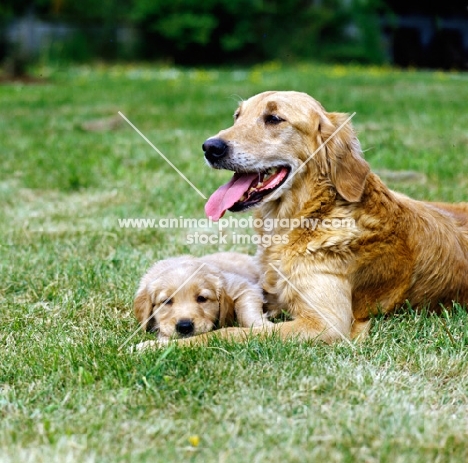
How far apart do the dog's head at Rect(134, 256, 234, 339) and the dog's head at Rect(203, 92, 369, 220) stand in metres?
0.41

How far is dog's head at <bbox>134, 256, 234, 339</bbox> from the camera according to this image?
13.4 feet

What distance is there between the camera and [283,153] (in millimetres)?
4203

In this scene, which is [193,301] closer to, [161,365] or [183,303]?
[183,303]

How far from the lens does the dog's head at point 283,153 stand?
13.6ft

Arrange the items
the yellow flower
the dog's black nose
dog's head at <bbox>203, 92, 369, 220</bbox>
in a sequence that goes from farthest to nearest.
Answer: dog's head at <bbox>203, 92, 369, 220</bbox> → the dog's black nose → the yellow flower

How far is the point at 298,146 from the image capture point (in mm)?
4203

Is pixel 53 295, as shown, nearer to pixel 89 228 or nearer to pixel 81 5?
pixel 89 228

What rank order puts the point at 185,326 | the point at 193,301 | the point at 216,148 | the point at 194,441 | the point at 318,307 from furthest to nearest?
the point at 193,301 < the point at 216,148 < the point at 185,326 < the point at 318,307 < the point at 194,441

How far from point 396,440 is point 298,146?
1.91m

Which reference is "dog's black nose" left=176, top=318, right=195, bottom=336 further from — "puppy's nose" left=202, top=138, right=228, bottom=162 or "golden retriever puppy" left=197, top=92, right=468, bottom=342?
"puppy's nose" left=202, top=138, right=228, bottom=162

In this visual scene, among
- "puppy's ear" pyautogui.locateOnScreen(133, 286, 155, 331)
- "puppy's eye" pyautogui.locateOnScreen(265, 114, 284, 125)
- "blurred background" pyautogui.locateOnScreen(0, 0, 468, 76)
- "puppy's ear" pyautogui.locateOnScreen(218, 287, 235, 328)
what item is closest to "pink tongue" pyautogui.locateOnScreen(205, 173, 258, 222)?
"puppy's eye" pyautogui.locateOnScreen(265, 114, 284, 125)

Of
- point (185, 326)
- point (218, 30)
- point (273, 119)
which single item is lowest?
point (185, 326)

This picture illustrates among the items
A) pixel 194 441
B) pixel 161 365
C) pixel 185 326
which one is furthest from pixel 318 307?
pixel 194 441

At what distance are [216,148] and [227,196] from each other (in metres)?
0.28
